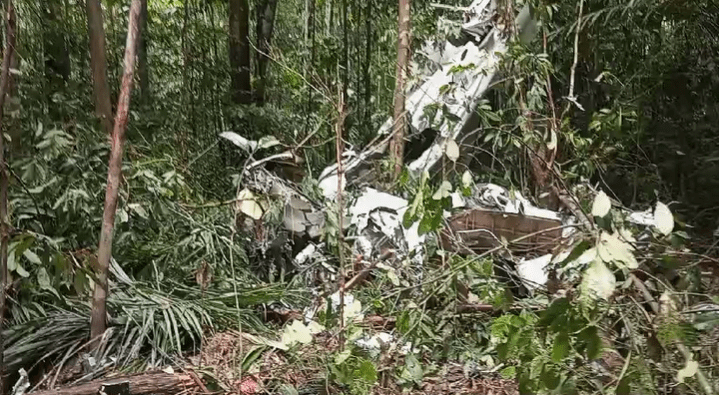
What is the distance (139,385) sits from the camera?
2680mm

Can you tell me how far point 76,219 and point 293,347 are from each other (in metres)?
1.80

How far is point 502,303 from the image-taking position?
92.1 inches

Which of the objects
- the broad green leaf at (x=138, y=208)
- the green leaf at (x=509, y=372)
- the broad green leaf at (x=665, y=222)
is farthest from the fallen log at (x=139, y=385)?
the broad green leaf at (x=665, y=222)

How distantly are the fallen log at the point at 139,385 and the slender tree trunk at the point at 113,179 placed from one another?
0.35 m

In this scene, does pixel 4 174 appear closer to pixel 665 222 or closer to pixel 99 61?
pixel 99 61

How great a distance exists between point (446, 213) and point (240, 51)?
156 inches

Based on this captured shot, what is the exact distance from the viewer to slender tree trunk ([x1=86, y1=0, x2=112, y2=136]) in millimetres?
3650

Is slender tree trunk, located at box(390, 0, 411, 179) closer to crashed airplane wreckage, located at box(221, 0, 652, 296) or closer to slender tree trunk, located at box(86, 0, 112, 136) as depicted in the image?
crashed airplane wreckage, located at box(221, 0, 652, 296)

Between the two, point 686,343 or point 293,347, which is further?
point 293,347

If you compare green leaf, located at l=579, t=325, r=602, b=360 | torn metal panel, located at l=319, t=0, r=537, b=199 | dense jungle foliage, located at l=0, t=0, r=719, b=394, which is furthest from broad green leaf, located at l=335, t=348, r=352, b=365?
torn metal panel, located at l=319, t=0, r=537, b=199

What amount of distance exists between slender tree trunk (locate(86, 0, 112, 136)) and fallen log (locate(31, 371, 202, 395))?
1.81m

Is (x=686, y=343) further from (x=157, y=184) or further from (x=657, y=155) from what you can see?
(x=657, y=155)

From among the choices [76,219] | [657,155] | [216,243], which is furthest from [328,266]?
[657,155]

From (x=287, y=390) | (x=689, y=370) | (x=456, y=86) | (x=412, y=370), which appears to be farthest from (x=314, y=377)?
(x=456, y=86)
